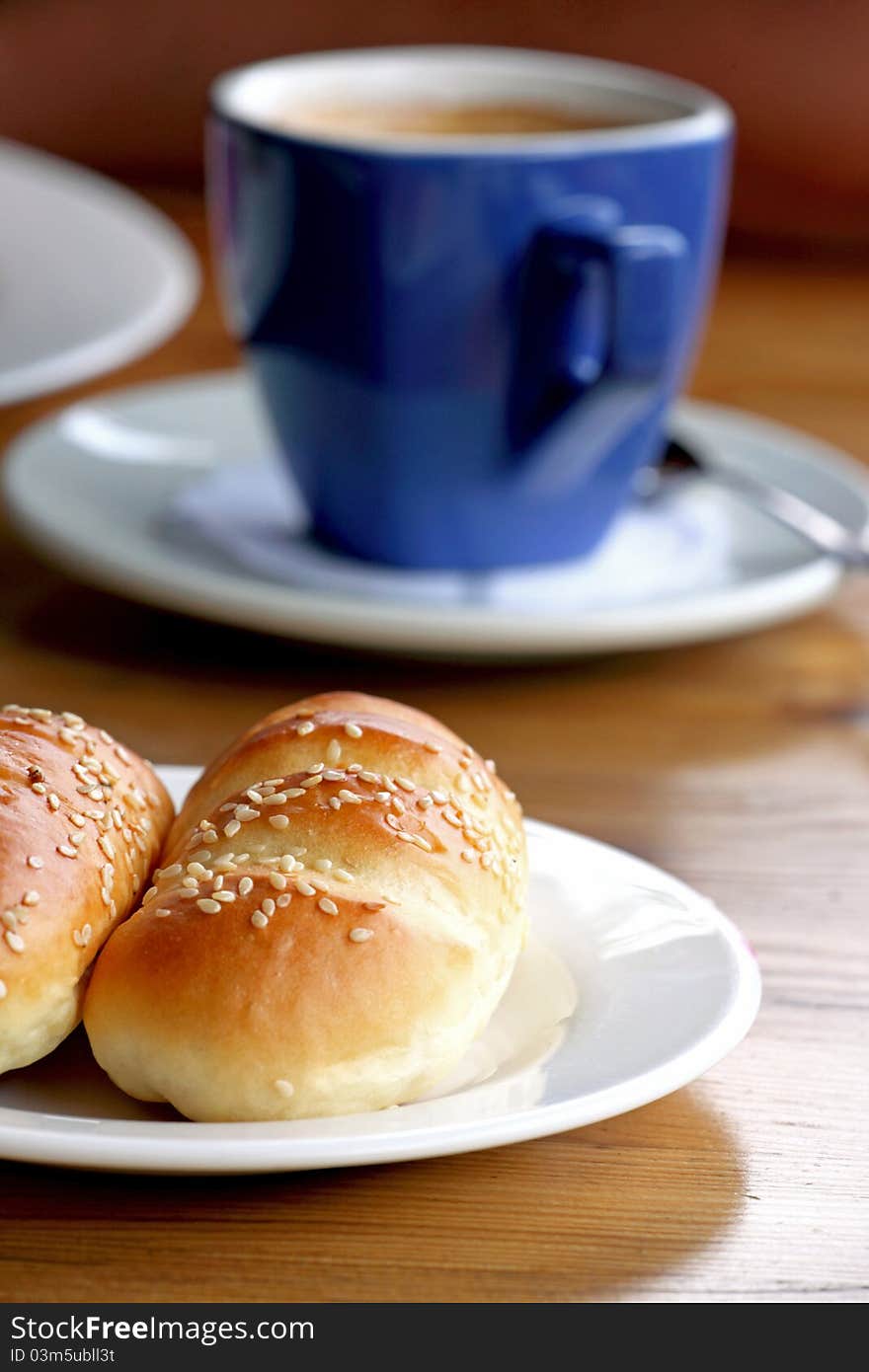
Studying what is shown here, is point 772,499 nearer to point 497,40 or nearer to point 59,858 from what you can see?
point 59,858

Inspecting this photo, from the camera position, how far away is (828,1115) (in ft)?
1.80

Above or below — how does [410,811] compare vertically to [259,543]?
above

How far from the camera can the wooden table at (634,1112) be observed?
0.46m

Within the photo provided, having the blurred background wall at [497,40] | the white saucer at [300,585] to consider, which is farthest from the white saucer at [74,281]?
the blurred background wall at [497,40]

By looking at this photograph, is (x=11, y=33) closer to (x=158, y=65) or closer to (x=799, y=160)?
(x=158, y=65)

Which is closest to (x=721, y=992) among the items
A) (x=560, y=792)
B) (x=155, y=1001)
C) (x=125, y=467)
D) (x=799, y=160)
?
(x=155, y=1001)

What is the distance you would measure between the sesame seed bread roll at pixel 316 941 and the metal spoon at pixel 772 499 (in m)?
0.46

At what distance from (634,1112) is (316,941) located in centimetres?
12

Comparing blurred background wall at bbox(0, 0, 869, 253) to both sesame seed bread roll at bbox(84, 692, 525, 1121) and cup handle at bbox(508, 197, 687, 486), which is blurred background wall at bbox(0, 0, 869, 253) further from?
sesame seed bread roll at bbox(84, 692, 525, 1121)

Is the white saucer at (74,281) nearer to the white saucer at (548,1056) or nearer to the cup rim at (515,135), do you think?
the cup rim at (515,135)

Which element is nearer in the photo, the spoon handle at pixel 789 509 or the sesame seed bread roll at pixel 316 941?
the sesame seed bread roll at pixel 316 941

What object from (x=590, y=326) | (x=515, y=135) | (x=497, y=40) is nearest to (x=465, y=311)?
(x=590, y=326)

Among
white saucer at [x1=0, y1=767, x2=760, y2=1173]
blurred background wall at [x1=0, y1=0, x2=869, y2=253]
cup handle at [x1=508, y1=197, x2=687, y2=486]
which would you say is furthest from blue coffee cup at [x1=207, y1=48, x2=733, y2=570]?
blurred background wall at [x1=0, y1=0, x2=869, y2=253]

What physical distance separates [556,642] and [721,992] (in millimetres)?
345
